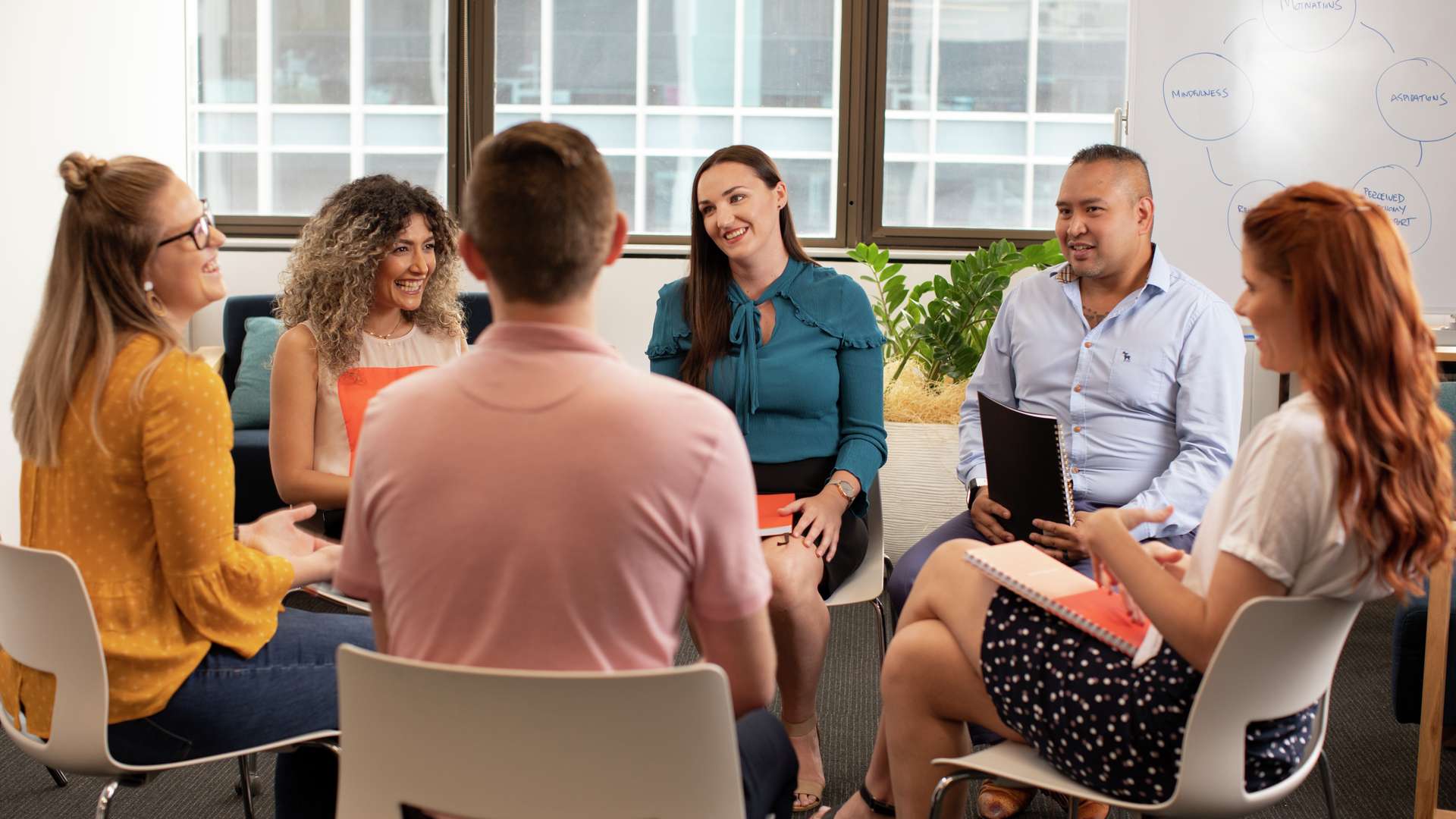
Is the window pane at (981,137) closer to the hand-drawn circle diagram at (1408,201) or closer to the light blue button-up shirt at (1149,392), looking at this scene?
the hand-drawn circle diagram at (1408,201)

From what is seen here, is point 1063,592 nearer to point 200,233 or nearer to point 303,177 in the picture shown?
point 200,233

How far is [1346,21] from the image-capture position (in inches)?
152

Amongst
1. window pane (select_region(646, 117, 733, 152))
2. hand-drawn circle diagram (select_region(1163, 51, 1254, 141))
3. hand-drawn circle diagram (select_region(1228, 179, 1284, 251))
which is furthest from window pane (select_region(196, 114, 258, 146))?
hand-drawn circle diagram (select_region(1228, 179, 1284, 251))

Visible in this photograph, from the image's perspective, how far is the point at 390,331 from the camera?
2480 millimetres

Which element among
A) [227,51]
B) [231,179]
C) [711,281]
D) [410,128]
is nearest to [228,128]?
[231,179]

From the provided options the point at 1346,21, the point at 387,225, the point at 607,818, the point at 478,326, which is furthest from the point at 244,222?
the point at 607,818

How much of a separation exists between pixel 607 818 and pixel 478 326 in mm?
3390

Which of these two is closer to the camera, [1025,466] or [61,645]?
[61,645]

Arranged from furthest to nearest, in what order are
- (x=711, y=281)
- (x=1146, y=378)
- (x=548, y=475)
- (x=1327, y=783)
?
1. (x=711, y=281)
2. (x=1146, y=378)
3. (x=1327, y=783)
4. (x=548, y=475)

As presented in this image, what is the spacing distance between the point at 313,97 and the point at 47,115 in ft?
4.13

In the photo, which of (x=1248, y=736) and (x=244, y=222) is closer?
(x=1248, y=736)

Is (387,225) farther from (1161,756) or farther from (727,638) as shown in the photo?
(1161,756)

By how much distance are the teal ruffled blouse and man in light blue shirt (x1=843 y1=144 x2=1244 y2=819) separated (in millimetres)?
286

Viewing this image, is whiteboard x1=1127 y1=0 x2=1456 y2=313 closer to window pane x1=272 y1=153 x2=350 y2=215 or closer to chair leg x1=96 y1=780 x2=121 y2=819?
window pane x1=272 y1=153 x2=350 y2=215
